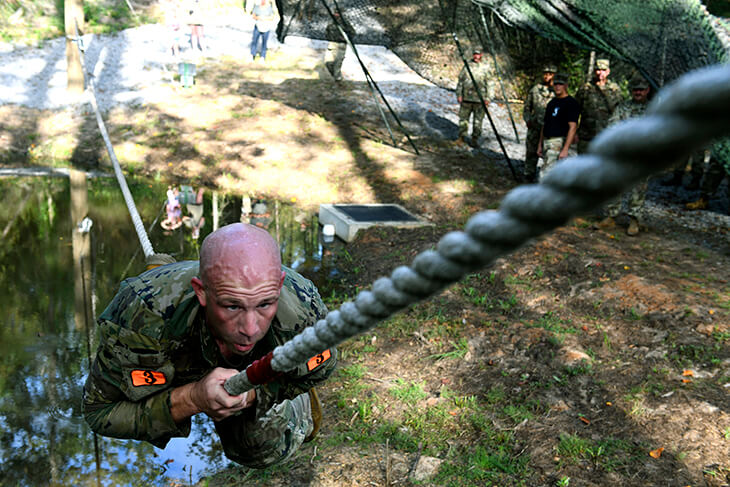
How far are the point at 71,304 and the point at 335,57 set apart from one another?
9.21 m

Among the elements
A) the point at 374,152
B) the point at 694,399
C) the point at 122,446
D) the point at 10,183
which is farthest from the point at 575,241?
the point at 10,183

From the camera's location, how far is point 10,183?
1029cm

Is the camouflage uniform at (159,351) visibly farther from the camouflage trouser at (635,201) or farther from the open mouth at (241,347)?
the camouflage trouser at (635,201)

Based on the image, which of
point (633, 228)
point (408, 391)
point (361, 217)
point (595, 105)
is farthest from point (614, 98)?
point (408, 391)

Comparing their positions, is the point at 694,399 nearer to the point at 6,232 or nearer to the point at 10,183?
the point at 6,232

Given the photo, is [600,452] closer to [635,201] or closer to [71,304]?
[635,201]

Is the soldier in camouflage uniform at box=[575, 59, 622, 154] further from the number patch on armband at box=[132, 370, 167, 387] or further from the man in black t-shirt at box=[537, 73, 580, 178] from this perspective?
the number patch on armband at box=[132, 370, 167, 387]

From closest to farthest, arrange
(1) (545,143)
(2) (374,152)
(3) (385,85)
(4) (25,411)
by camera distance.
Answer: (4) (25,411) → (1) (545,143) → (2) (374,152) → (3) (385,85)

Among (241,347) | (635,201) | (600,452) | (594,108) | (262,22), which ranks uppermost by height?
(241,347)

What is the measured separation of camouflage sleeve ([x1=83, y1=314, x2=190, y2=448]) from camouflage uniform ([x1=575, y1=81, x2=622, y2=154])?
7376 mm

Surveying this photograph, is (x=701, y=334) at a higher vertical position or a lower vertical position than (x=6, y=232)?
higher

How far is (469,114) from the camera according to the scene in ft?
38.5

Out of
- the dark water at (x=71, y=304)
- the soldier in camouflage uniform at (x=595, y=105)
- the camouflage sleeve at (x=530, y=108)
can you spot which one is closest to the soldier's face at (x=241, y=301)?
the dark water at (x=71, y=304)

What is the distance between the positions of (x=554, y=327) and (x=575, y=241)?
2.15 metres
